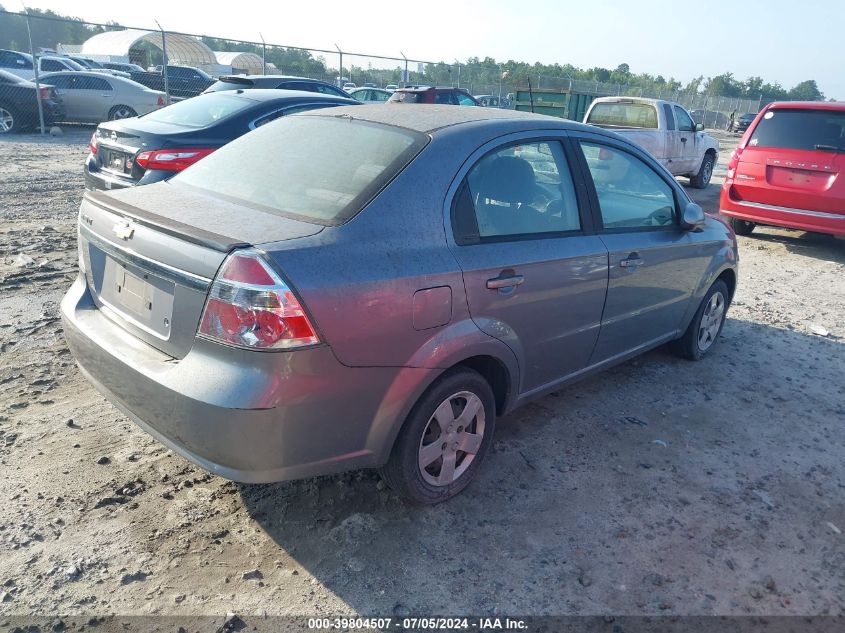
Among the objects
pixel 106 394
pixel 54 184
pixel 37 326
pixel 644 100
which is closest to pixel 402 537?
pixel 106 394

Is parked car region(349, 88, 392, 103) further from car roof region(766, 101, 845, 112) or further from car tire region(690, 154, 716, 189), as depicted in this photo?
car roof region(766, 101, 845, 112)

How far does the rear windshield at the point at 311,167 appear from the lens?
2.74 metres

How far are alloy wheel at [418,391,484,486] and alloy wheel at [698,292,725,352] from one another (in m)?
2.58

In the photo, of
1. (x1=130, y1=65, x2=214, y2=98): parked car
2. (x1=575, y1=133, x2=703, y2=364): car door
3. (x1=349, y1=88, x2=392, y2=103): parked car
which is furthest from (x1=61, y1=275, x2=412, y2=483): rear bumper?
(x1=130, y1=65, x2=214, y2=98): parked car

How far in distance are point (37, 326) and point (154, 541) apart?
2.61m

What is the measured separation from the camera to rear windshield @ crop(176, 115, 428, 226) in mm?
2740

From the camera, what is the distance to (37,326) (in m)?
4.57

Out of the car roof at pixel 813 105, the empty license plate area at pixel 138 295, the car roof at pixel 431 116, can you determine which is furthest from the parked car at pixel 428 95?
the empty license plate area at pixel 138 295

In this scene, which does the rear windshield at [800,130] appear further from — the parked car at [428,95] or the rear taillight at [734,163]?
the parked car at [428,95]

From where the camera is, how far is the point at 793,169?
8211 mm

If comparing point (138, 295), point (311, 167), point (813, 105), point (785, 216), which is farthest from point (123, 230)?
point (813, 105)

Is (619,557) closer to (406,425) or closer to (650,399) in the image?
(406,425)

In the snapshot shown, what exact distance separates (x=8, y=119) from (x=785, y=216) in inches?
646

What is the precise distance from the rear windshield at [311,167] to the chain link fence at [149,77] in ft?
18.1
